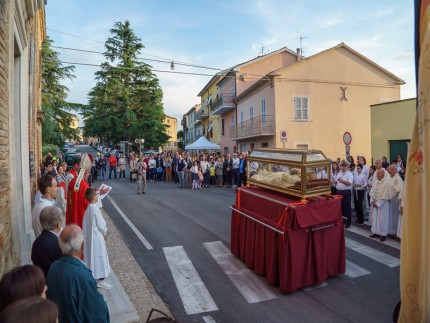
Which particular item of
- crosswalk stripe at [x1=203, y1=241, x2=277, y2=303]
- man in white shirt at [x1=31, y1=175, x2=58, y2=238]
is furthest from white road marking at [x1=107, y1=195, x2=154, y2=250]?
man in white shirt at [x1=31, y1=175, x2=58, y2=238]

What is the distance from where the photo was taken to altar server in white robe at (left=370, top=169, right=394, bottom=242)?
26.1ft

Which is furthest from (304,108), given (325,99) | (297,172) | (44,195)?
(44,195)

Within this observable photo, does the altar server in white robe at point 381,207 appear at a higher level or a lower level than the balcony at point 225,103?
lower

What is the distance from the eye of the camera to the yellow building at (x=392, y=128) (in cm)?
1625

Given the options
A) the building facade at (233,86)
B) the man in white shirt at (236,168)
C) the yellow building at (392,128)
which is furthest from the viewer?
the building facade at (233,86)

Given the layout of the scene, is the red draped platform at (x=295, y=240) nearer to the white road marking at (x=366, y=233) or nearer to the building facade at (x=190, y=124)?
the white road marking at (x=366, y=233)

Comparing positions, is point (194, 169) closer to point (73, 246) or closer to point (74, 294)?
point (73, 246)

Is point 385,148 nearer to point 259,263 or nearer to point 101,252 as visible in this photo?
point 259,263

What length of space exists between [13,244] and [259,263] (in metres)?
3.91

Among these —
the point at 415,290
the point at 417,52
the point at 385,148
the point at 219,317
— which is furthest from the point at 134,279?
the point at 385,148

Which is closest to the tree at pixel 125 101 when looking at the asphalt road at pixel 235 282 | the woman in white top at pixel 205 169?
the woman in white top at pixel 205 169

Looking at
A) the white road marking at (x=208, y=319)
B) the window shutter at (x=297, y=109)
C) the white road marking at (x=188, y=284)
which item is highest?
the window shutter at (x=297, y=109)

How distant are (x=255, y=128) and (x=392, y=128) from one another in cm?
1222

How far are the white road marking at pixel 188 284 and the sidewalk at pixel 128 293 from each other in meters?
0.39
